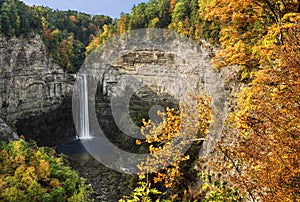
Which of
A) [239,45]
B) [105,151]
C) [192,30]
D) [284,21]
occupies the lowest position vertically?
[105,151]

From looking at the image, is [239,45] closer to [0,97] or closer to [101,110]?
[0,97]

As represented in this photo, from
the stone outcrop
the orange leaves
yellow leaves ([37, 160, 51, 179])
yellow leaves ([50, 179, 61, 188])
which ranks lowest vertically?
yellow leaves ([50, 179, 61, 188])

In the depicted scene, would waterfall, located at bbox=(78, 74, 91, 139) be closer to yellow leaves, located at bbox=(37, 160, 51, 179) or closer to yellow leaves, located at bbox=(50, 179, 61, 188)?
yellow leaves, located at bbox=(37, 160, 51, 179)

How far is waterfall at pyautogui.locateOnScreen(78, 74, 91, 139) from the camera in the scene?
38.9 m

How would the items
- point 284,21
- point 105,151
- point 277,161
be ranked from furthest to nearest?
point 105,151 < point 284,21 < point 277,161

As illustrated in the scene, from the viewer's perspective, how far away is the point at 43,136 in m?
36.5

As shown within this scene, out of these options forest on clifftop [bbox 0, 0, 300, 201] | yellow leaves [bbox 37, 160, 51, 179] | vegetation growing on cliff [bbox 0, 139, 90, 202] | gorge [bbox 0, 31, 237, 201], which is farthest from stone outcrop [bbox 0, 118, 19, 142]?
forest on clifftop [bbox 0, 0, 300, 201]

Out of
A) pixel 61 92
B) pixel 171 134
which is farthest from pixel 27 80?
pixel 171 134

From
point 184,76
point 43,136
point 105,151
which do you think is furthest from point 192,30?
point 43,136

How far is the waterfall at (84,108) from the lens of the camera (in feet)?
128

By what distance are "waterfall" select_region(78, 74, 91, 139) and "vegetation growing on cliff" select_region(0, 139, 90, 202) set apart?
16.6 meters

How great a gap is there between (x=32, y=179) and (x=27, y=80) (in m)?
19.8

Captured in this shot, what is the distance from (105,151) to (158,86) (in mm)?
9555

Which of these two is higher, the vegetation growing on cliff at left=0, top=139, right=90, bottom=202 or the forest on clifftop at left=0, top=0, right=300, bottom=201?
the forest on clifftop at left=0, top=0, right=300, bottom=201
